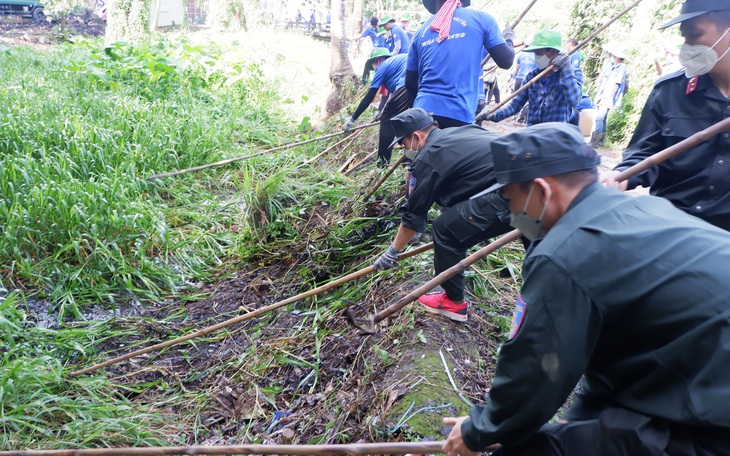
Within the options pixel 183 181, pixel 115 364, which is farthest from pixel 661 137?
pixel 183 181

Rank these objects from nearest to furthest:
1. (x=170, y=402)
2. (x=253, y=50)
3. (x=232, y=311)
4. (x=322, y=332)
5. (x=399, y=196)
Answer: (x=170, y=402)
(x=322, y=332)
(x=232, y=311)
(x=399, y=196)
(x=253, y=50)

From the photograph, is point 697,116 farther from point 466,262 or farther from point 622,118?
point 622,118

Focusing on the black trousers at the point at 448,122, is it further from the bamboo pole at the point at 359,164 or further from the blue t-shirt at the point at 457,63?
the bamboo pole at the point at 359,164

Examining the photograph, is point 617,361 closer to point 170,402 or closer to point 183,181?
point 170,402

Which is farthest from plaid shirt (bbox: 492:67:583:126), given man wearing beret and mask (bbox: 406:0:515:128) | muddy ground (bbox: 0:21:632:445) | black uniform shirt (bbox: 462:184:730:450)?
black uniform shirt (bbox: 462:184:730:450)

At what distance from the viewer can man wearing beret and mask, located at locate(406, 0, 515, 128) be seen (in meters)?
4.16

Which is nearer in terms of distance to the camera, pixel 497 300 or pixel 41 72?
pixel 497 300

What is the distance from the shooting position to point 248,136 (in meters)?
8.34

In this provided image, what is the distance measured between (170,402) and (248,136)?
5294 mm

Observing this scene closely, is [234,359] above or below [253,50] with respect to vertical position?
below

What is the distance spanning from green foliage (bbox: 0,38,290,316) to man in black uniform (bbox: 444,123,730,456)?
156 inches

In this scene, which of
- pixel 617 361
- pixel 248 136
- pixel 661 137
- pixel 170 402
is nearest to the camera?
pixel 617 361

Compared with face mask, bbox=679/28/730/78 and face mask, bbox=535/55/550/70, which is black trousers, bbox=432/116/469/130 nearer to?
face mask, bbox=535/55/550/70

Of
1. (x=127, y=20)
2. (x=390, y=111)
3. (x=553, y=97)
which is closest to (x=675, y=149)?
(x=553, y=97)
